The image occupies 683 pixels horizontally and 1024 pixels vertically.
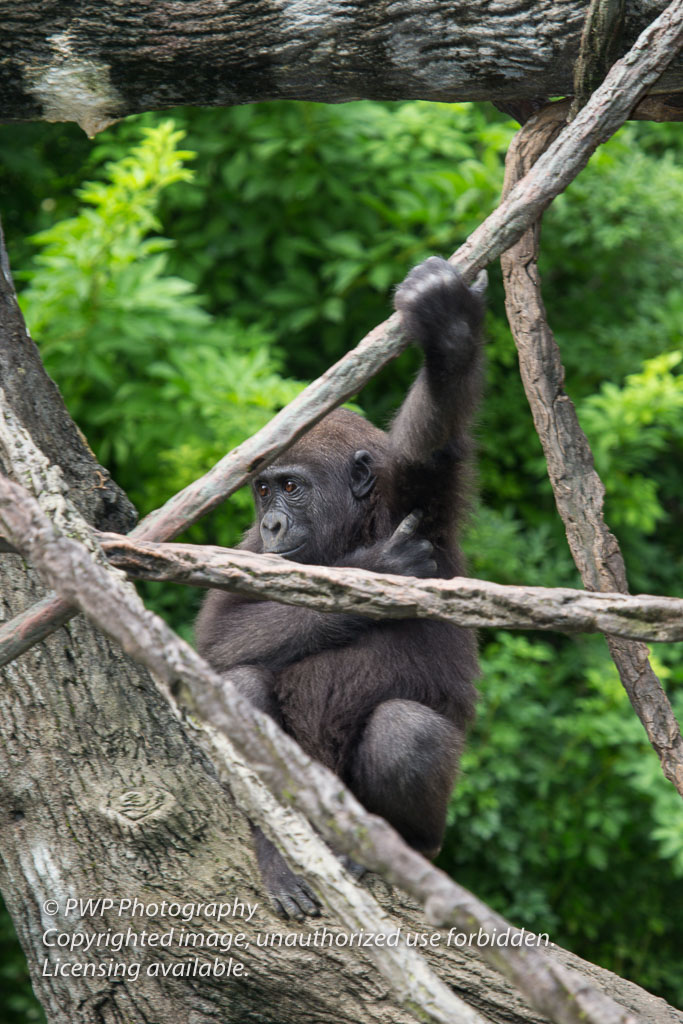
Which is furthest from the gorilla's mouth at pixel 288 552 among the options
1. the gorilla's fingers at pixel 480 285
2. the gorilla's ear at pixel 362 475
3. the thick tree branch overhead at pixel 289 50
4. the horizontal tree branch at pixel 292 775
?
the horizontal tree branch at pixel 292 775

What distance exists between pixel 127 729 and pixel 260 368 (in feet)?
8.11

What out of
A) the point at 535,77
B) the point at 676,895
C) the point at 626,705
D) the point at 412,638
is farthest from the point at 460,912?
the point at 676,895

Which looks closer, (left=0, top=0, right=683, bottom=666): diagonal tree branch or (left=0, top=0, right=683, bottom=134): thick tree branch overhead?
(left=0, top=0, right=683, bottom=666): diagonal tree branch

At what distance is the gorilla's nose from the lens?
397 cm

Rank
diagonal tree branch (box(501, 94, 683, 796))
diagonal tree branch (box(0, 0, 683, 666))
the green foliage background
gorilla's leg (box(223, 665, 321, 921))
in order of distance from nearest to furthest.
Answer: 1. diagonal tree branch (box(0, 0, 683, 666))
2. gorilla's leg (box(223, 665, 321, 921))
3. diagonal tree branch (box(501, 94, 683, 796))
4. the green foliage background

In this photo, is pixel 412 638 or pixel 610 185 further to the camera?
pixel 610 185

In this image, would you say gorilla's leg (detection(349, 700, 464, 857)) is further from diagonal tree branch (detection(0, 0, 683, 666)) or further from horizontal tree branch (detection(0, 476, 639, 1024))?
horizontal tree branch (detection(0, 476, 639, 1024))

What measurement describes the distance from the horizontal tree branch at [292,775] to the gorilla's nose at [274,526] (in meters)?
1.71

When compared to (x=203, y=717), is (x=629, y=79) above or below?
above

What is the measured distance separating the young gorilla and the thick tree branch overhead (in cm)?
65

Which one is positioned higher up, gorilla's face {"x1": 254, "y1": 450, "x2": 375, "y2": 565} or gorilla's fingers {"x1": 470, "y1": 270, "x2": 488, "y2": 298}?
gorilla's fingers {"x1": 470, "y1": 270, "x2": 488, "y2": 298}

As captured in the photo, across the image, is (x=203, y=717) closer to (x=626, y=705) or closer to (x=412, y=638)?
(x=412, y=638)

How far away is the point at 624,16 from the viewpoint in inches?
126

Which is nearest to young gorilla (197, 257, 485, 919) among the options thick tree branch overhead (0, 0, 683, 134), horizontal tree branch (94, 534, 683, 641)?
thick tree branch overhead (0, 0, 683, 134)
